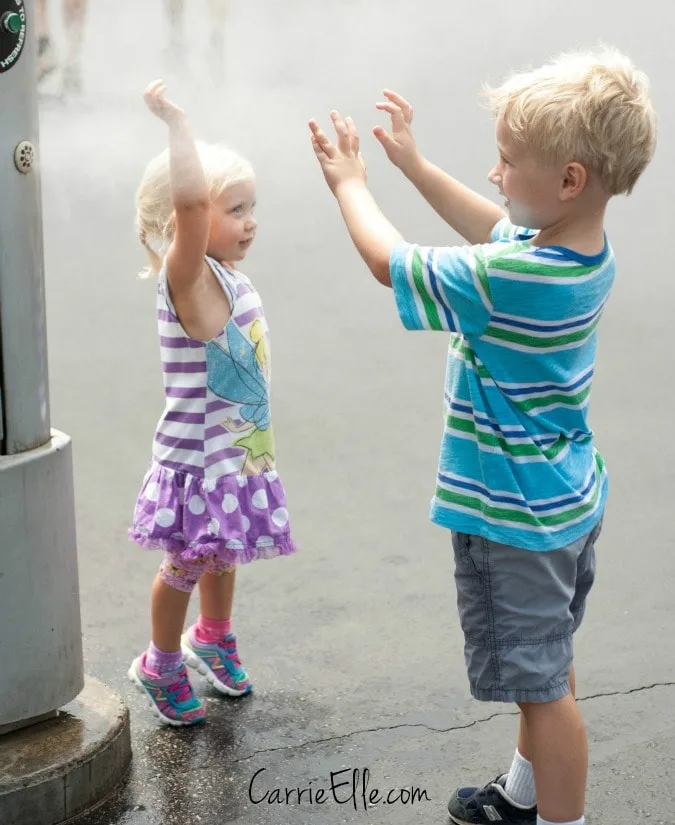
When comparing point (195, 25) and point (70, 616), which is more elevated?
point (195, 25)

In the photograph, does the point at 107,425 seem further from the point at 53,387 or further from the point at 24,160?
the point at 24,160

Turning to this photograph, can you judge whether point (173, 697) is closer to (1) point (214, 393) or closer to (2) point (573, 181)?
(1) point (214, 393)

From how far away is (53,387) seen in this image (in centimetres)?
466

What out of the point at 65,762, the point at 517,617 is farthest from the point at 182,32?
the point at 65,762

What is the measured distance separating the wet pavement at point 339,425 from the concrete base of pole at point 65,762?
0.22 feet

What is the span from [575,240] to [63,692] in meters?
1.26

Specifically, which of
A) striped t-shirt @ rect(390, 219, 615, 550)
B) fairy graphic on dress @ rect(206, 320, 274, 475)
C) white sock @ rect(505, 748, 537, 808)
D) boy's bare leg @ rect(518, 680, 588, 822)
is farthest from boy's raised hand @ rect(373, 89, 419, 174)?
white sock @ rect(505, 748, 537, 808)

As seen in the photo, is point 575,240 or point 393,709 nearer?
point 575,240

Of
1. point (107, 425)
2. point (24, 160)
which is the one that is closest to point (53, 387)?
point (107, 425)

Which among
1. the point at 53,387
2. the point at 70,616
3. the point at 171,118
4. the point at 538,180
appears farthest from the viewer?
the point at 53,387

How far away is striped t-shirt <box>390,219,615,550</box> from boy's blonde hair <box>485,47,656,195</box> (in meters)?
0.15

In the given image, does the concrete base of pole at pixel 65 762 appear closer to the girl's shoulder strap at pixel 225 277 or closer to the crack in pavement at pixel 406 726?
the crack in pavement at pixel 406 726

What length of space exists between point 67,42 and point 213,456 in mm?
826

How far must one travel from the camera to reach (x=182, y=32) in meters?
2.46
